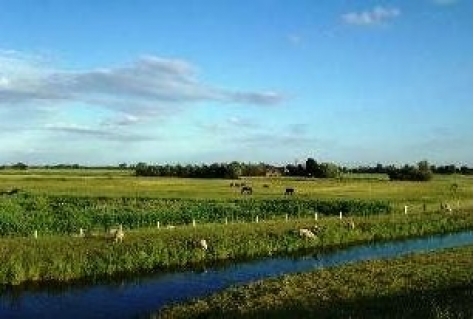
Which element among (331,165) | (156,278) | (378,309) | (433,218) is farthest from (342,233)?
(331,165)

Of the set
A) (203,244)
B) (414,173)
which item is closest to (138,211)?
(203,244)

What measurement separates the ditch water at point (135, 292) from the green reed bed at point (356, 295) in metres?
3.99

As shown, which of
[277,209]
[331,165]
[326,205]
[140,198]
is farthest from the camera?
[331,165]

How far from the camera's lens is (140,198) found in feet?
298

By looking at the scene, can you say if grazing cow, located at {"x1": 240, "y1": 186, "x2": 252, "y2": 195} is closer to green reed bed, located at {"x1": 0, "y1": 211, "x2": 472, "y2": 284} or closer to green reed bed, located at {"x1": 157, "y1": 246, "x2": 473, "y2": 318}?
green reed bed, located at {"x1": 0, "y1": 211, "x2": 472, "y2": 284}

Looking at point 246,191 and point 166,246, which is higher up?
point 246,191

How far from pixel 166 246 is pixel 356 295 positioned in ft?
68.7

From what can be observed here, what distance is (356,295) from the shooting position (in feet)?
96.5

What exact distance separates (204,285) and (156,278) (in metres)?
3.74

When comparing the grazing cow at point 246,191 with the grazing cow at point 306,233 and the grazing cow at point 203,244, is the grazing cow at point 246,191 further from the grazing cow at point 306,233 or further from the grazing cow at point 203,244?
the grazing cow at point 203,244

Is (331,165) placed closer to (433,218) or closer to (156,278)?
(433,218)

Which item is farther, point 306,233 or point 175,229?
point 306,233

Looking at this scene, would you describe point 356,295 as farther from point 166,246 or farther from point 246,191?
point 246,191

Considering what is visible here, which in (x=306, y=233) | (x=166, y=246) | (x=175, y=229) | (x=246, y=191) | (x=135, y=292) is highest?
(x=246, y=191)
